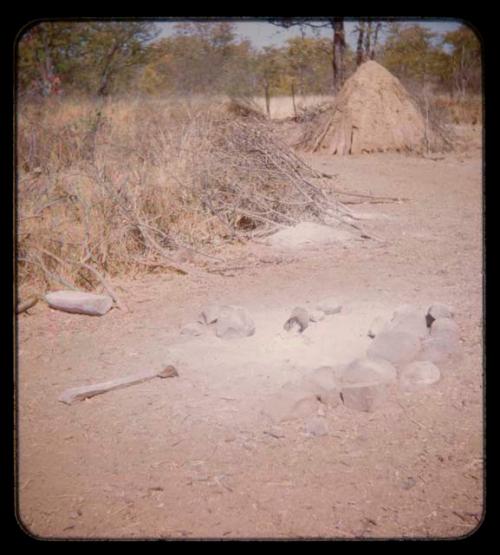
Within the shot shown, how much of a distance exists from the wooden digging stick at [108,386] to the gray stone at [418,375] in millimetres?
1184

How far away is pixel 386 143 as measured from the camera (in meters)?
10.9

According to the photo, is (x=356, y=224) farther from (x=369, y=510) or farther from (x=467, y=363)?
(x=369, y=510)

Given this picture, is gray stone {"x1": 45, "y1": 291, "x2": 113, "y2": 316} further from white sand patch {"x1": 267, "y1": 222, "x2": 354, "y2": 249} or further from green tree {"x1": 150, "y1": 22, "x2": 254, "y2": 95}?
green tree {"x1": 150, "y1": 22, "x2": 254, "y2": 95}

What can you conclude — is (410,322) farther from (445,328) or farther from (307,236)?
(307,236)

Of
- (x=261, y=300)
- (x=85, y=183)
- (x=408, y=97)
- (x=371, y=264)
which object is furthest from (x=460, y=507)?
(x=408, y=97)

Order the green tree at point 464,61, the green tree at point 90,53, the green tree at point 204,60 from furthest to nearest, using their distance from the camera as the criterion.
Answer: the green tree at point 464,61 → the green tree at point 90,53 → the green tree at point 204,60

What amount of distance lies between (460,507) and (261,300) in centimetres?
218

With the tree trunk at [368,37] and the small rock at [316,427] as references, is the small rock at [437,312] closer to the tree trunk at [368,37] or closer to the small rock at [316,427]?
the small rock at [316,427]

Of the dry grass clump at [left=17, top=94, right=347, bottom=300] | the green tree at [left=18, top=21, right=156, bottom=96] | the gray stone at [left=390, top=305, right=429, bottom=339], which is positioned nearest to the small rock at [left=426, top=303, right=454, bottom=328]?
the gray stone at [left=390, top=305, right=429, bottom=339]

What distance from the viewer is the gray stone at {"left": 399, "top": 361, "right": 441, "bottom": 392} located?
2.98 metres

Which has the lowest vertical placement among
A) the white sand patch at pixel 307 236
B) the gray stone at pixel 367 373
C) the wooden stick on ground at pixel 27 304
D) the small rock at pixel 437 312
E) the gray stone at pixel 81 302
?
the white sand patch at pixel 307 236

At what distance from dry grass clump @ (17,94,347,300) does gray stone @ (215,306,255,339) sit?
136cm

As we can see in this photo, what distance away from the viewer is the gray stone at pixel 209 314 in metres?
3.82

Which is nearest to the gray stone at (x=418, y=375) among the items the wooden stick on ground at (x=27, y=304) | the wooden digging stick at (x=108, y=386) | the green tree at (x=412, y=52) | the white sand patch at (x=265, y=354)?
the white sand patch at (x=265, y=354)
